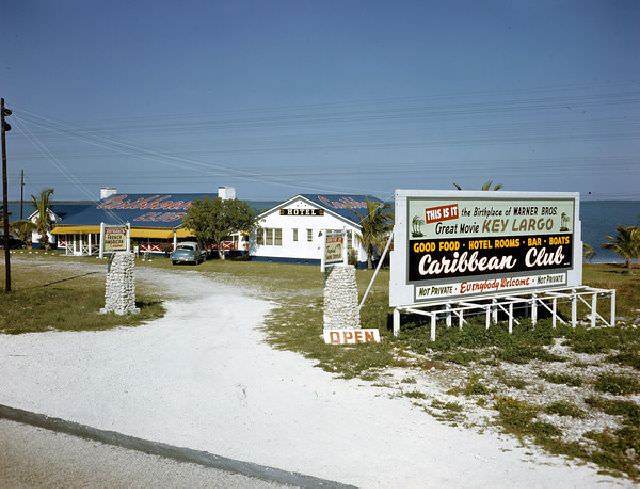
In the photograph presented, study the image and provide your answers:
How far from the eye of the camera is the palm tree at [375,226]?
44750 mm

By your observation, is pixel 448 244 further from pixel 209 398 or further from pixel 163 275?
pixel 163 275

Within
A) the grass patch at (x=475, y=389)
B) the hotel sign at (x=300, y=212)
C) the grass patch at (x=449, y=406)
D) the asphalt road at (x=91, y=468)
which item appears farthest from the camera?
the hotel sign at (x=300, y=212)

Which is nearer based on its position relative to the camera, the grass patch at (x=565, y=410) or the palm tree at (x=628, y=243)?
the grass patch at (x=565, y=410)

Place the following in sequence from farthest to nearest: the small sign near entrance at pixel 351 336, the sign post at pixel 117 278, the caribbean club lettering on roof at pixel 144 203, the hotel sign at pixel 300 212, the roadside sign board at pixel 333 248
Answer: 1. the caribbean club lettering on roof at pixel 144 203
2. the hotel sign at pixel 300 212
3. the sign post at pixel 117 278
4. the roadside sign board at pixel 333 248
5. the small sign near entrance at pixel 351 336

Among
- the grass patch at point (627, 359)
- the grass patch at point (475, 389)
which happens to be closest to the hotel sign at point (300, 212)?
the grass patch at point (627, 359)

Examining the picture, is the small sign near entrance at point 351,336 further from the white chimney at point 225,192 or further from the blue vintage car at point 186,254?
the white chimney at point 225,192

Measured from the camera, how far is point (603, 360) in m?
16.0

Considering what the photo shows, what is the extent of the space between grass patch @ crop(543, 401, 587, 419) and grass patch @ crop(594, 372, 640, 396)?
65.1 inches

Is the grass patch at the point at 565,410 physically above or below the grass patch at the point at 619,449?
above

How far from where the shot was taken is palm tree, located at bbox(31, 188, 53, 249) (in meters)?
58.1

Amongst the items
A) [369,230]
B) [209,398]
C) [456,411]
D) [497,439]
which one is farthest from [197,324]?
[369,230]

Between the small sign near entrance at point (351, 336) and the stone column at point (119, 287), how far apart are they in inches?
335

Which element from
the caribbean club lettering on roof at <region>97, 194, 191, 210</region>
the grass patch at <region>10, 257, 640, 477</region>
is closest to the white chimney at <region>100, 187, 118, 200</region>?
the caribbean club lettering on roof at <region>97, 194, 191, 210</region>

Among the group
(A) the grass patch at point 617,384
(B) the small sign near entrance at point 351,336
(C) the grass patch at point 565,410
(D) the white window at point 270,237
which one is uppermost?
(D) the white window at point 270,237
